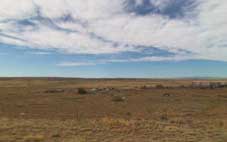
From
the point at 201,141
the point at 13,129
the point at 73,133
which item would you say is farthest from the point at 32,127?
the point at 201,141

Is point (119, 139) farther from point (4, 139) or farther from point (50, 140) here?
point (4, 139)

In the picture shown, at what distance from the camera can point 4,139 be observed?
9.72 meters

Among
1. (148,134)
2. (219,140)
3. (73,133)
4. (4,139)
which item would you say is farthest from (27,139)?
(219,140)

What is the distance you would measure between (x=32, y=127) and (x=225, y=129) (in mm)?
9643

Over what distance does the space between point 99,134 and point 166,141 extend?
298 cm

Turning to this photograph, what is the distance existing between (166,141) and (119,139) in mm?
1865

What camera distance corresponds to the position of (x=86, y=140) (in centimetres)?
975

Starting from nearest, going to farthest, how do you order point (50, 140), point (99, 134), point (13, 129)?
1. point (50, 140)
2. point (99, 134)
3. point (13, 129)

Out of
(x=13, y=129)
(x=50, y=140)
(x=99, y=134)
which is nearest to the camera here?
(x=50, y=140)

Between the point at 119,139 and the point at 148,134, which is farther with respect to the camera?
the point at 148,134

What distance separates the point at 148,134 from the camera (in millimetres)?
11203

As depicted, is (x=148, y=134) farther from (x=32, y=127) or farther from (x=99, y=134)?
(x=32, y=127)

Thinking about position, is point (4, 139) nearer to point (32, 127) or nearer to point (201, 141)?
point (32, 127)

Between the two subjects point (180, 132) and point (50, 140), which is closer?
point (50, 140)
